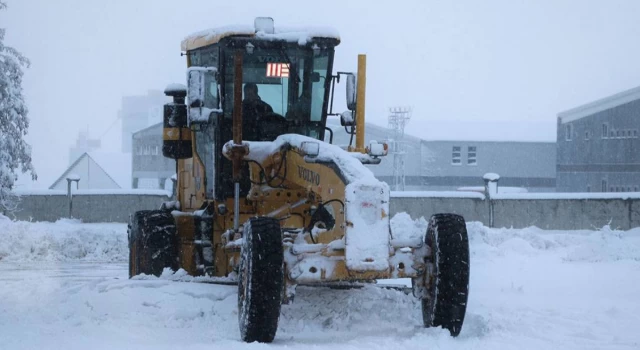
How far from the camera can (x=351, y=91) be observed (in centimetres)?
1068

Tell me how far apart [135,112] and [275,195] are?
105 meters

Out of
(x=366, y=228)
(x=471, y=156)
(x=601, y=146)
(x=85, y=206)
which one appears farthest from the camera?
(x=471, y=156)

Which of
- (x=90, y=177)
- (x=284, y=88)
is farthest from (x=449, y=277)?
(x=90, y=177)

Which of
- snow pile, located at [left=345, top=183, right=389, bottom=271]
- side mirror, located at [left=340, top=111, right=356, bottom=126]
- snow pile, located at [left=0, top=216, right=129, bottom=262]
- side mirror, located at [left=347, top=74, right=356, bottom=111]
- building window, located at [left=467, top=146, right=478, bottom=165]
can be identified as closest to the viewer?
snow pile, located at [left=345, top=183, right=389, bottom=271]

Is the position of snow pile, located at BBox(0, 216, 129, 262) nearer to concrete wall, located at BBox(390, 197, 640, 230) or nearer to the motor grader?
the motor grader

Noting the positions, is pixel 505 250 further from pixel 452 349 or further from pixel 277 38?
pixel 452 349

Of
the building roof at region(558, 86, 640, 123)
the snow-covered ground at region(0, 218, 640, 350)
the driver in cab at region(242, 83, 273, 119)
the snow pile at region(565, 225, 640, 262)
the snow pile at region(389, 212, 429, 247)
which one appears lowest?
the snow-covered ground at region(0, 218, 640, 350)

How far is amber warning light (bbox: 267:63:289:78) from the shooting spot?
11.0m

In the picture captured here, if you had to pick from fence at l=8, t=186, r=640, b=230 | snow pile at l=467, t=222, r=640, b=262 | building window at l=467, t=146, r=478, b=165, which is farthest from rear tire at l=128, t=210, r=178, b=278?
building window at l=467, t=146, r=478, b=165

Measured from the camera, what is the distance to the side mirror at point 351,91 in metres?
10.6

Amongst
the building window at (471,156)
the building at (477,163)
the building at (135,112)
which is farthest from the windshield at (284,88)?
the building at (135,112)

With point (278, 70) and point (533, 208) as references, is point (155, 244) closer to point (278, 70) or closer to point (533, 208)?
point (278, 70)

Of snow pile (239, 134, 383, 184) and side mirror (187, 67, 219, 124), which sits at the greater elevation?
side mirror (187, 67, 219, 124)

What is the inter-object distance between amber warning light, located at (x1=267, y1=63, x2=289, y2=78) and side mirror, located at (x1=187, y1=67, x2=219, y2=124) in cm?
65
